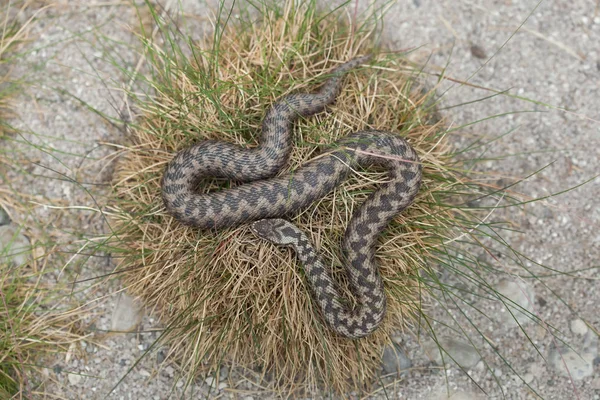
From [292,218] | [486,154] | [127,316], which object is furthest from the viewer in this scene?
[486,154]

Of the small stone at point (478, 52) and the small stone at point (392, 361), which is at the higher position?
the small stone at point (478, 52)

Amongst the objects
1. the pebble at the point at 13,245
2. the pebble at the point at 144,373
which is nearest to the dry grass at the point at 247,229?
the pebble at the point at 144,373

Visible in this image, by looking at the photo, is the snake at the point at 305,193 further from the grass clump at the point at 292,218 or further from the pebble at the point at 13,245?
the pebble at the point at 13,245

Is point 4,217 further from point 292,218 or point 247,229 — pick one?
point 292,218

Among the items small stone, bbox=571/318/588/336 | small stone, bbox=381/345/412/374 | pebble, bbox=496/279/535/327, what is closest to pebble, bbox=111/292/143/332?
small stone, bbox=381/345/412/374

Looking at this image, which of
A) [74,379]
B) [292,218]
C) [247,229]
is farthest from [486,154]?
[74,379]

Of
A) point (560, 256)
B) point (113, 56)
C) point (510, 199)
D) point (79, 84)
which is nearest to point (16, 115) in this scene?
point (79, 84)
